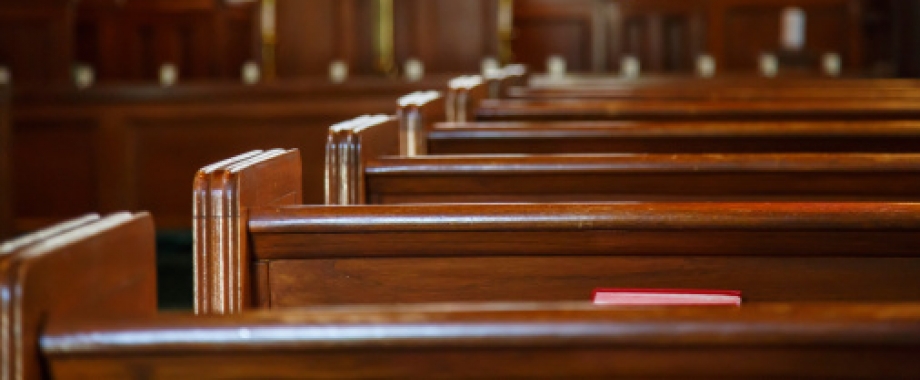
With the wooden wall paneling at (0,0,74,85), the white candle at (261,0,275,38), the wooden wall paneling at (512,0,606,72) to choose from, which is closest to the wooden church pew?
the white candle at (261,0,275,38)

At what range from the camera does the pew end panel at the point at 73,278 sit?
78 cm

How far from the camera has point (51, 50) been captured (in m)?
7.34

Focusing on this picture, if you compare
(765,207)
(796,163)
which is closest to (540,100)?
(796,163)

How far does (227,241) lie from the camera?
1345 millimetres

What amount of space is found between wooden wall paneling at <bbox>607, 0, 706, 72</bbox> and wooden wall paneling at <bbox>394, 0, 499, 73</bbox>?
5.09 feet

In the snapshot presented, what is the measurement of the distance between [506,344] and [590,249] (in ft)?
1.95

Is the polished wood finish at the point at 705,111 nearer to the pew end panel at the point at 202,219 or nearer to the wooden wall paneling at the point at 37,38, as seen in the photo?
the pew end panel at the point at 202,219

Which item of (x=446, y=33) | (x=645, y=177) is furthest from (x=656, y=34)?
(x=645, y=177)

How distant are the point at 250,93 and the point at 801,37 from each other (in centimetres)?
388

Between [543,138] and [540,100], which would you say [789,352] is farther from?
[540,100]

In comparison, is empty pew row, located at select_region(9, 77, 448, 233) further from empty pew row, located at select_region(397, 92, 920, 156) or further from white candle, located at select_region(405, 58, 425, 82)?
empty pew row, located at select_region(397, 92, 920, 156)

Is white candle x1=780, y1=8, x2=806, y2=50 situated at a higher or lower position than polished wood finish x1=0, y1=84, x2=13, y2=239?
higher

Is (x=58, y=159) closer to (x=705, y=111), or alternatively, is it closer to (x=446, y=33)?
(x=446, y=33)

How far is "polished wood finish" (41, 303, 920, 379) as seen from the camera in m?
0.78
